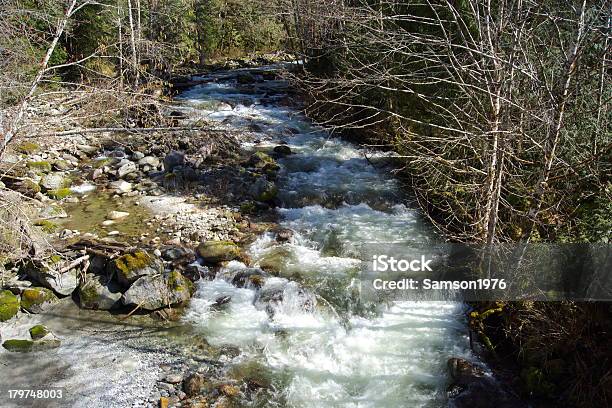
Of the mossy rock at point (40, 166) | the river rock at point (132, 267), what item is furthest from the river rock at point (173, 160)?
the river rock at point (132, 267)

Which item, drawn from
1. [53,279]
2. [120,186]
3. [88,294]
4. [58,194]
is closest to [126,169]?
[120,186]

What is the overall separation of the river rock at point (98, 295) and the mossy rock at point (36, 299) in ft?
1.48

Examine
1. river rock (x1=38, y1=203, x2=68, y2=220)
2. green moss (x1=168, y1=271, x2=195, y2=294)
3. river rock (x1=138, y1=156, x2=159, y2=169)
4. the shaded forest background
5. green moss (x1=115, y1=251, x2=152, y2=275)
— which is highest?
the shaded forest background

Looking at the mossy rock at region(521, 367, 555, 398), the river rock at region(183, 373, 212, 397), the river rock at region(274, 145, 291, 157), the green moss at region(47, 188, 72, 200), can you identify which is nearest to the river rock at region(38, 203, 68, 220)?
the green moss at region(47, 188, 72, 200)

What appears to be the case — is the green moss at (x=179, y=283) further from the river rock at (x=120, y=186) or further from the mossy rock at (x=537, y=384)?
the mossy rock at (x=537, y=384)

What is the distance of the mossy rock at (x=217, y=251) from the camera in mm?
7970

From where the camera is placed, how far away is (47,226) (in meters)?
8.58

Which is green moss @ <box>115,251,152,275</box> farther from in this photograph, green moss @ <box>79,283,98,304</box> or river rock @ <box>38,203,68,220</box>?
river rock @ <box>38,203,68,220</box>

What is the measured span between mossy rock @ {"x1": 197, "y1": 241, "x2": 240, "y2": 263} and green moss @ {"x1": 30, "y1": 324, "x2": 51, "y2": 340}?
2617 mm

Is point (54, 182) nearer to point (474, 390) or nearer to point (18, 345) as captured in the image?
point (18, 345)

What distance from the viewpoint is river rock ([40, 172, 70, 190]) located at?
406 inches

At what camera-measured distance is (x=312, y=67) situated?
1662 cm

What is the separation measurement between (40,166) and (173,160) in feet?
10.1

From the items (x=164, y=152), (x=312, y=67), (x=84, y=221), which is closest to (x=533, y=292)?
(x=84, y=221)
